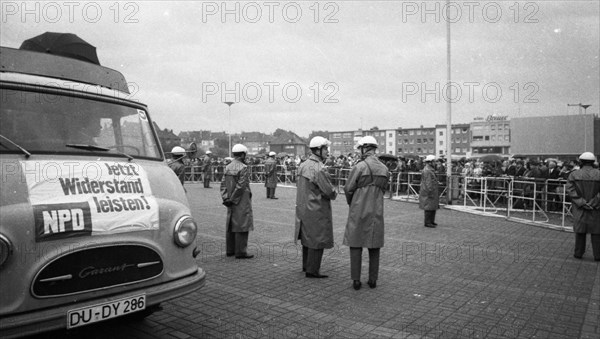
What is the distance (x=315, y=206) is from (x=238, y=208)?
5.98 feet

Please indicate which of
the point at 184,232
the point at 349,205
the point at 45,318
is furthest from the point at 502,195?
the point at 45,318

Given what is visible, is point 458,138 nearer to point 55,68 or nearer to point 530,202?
point 530,202

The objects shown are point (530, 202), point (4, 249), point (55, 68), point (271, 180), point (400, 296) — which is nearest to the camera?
point (4, 249)

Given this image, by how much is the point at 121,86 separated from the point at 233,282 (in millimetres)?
3094

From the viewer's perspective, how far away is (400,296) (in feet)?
17.9

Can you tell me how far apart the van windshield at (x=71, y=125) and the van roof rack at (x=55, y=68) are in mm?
509

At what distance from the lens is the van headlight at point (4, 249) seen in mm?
2859

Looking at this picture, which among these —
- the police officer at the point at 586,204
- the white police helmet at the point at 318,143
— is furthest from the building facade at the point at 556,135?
the white police helmet at the point at 318,143

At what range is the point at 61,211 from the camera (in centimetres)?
324

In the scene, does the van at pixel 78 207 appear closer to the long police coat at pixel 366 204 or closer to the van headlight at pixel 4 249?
the van headlight at pixel 4 249

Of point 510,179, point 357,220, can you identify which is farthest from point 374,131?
point 357,220

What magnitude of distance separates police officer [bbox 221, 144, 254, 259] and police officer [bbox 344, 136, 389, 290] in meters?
2.25

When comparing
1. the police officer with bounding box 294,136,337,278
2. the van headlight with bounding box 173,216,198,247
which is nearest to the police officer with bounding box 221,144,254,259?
the police officer with bounding box 294,136,337,278

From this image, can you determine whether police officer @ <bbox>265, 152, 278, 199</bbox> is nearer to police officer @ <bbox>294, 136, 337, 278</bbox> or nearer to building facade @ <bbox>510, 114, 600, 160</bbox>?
police officer @ <bbox>294, 136, 337, 278</bbox>
